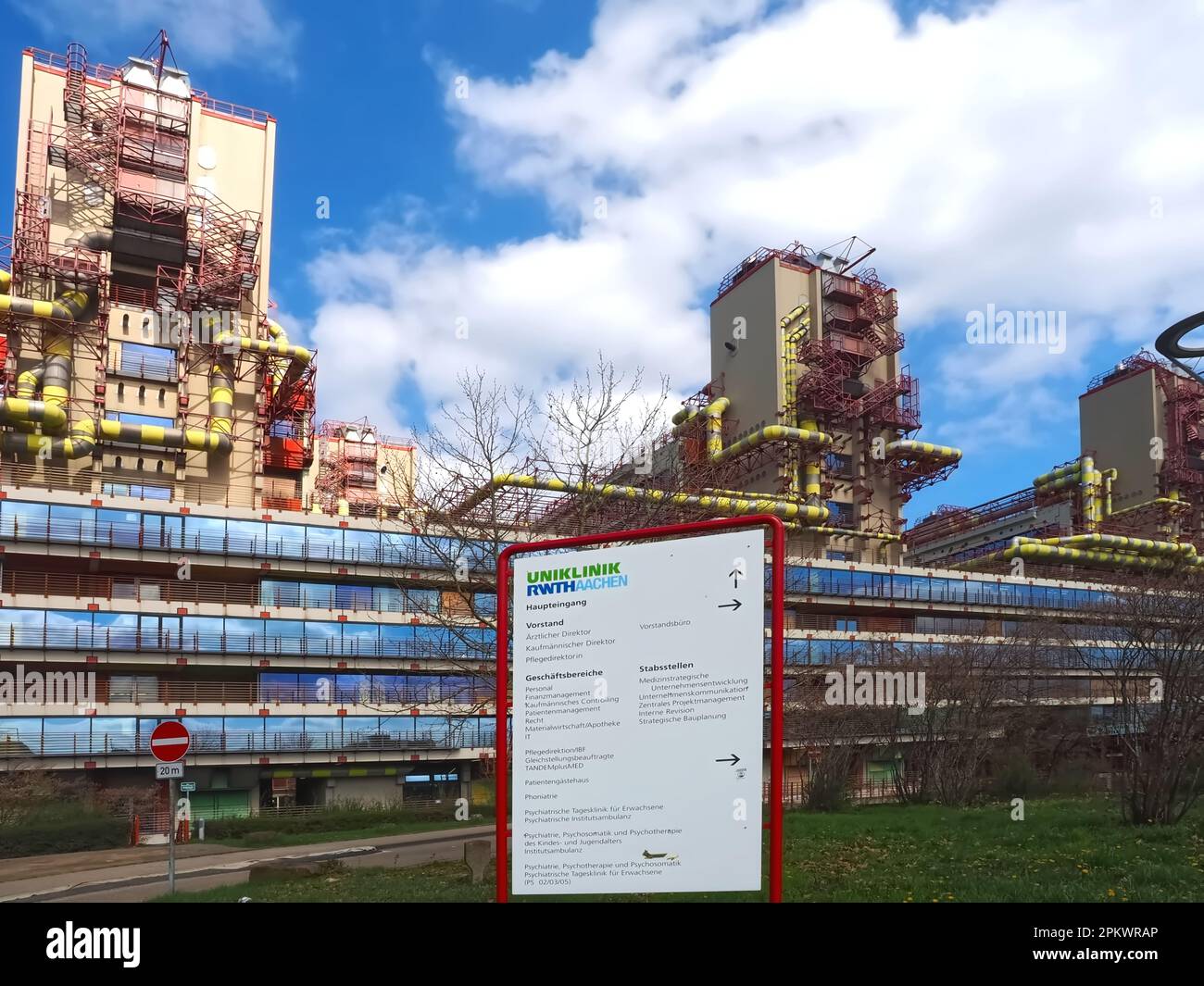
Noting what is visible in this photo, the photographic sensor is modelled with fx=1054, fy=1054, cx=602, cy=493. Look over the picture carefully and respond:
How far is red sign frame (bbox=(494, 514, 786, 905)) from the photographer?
234 inches

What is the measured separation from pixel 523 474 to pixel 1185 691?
12.5 meters

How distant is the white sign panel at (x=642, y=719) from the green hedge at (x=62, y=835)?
3073 centimetres

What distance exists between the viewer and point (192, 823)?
39.7 meters

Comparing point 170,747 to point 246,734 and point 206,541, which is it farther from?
point 206,541

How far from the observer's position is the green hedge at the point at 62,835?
31.2m

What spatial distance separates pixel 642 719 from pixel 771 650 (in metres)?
1.02

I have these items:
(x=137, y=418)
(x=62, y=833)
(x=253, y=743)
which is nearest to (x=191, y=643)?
(x=253, y=743)

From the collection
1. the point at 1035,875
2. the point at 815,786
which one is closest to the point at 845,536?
the point at 815,786

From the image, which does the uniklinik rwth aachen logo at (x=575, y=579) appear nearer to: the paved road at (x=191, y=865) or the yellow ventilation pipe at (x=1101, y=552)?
the paved road at (x=191, y=865)

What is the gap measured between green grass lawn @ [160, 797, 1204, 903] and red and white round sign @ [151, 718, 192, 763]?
208 centimetres

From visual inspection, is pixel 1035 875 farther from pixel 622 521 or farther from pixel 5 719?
pixel 5 719

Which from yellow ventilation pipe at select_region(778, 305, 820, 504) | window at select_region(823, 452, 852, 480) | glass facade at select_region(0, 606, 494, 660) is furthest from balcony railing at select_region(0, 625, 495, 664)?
window at select_region(823, 452, 852, 480)

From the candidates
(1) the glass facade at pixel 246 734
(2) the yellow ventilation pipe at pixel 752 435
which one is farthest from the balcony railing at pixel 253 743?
(2) the yellow ventilation pipe at pixel 752 435

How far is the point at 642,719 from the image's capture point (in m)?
6.23
